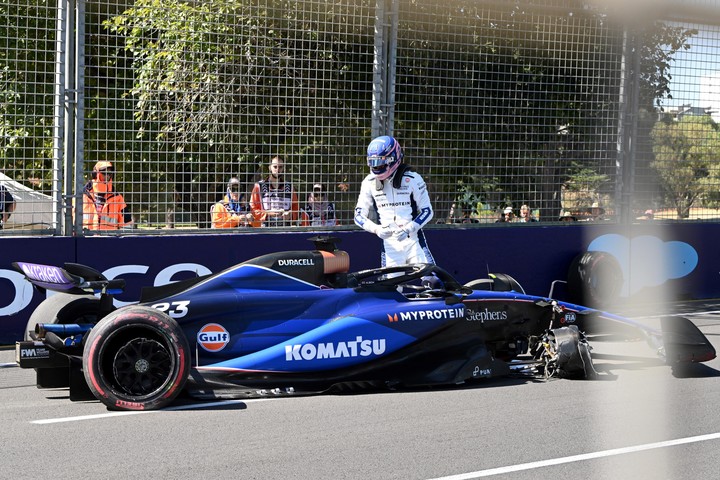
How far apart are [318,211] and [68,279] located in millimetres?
5109

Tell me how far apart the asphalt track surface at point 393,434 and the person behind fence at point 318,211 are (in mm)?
4315

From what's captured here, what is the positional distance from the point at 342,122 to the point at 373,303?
491 centimetres

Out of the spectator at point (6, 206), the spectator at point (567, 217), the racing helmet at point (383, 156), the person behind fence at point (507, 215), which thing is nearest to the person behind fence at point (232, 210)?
the spectator at point (6, 206)

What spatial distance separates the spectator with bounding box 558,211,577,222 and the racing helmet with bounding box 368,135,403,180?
193 inches

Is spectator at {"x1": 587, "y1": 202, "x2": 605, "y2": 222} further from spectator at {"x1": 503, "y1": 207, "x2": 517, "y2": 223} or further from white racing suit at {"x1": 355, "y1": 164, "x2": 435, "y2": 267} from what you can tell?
white racing suit at {"x1": 355, "y1": 164, "x2": 435, "y2": 267}

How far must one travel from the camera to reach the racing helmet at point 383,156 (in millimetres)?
8617

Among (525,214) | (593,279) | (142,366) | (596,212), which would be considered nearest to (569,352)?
(142,366)

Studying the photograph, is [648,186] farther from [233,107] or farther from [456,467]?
[456,467]

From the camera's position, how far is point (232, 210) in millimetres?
10461

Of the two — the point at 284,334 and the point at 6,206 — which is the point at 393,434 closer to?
the point at 284,334

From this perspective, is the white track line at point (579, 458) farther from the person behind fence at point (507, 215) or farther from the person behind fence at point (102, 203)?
the person behind fence at point (507, 215)

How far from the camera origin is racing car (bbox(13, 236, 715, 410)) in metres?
5.97

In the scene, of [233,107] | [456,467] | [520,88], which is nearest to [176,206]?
[233,107]

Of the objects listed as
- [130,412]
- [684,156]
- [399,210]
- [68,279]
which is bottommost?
[130,412]
